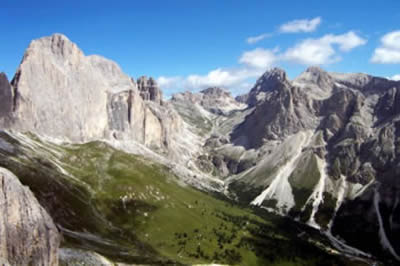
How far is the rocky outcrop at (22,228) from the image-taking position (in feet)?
169

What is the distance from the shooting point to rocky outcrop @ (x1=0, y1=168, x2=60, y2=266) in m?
51.6

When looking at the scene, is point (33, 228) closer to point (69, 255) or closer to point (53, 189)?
point (69, 255)

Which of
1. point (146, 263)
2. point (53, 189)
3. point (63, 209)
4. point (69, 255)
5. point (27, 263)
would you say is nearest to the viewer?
point (27, 263)

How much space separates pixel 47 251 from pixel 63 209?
136853 mm

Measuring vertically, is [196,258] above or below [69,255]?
below

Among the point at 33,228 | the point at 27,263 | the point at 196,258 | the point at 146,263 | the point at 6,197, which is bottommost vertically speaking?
the point at 196,258

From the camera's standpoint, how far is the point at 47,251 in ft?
192

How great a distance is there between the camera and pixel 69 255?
290ft

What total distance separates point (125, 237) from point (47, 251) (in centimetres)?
14124

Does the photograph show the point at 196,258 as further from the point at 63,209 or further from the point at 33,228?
the point at 33,228

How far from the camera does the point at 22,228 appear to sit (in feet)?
177

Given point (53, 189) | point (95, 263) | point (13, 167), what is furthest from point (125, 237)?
point (95, 263)

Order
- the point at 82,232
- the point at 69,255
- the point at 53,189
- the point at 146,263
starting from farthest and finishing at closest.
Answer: the point at 53,189, the point at 82,232, the point at 146,263, the point at 69,255

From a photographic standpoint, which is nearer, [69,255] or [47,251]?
[47,251]
